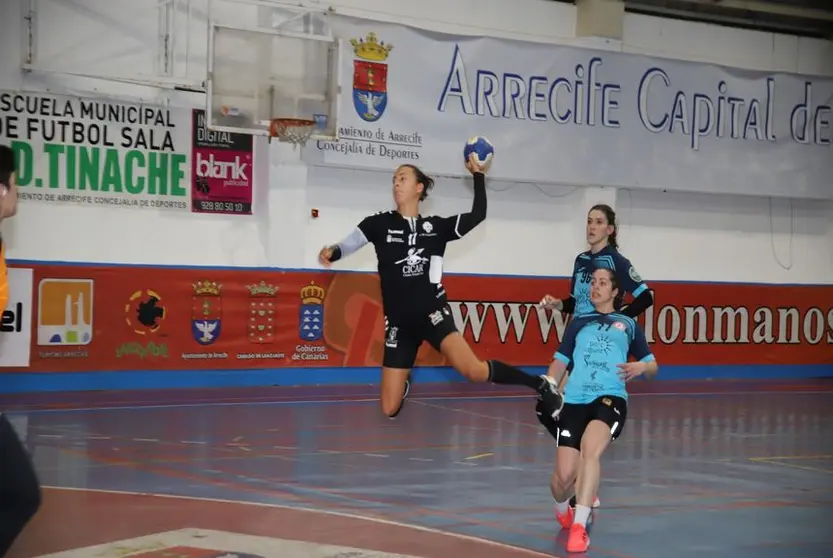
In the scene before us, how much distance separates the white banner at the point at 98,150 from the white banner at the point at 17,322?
4.45 feet

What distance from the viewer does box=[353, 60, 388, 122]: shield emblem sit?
18.8m

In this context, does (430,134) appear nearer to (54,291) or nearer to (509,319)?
(509,319)

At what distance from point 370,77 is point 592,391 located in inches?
463

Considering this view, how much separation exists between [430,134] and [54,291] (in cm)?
691

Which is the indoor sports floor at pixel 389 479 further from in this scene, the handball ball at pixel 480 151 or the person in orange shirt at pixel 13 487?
the handball ball at pixel 480 151

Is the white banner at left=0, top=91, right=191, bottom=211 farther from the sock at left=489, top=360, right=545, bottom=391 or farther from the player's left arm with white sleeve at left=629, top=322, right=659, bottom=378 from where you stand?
the player's left arm with white sleeve at left=629, top=322, right=659, bottom=378

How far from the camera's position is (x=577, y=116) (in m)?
21.0

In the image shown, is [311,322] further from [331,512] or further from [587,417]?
[587,417]

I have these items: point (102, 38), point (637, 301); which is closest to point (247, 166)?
point (102, 38)

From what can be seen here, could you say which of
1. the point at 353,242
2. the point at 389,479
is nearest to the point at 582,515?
the point at 389,479

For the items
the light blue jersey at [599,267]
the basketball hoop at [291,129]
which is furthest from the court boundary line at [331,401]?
the light blue jersey at [599,267]

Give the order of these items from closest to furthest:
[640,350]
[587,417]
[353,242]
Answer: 1. [587,417]
2. [640,350]
3. [353,242]

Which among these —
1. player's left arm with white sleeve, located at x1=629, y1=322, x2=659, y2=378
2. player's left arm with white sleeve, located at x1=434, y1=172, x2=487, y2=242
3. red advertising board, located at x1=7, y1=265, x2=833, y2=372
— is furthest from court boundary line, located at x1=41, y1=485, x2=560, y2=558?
red advertising board, located at x1=7, y1=265, x2=833, y2=372

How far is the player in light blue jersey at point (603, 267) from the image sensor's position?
35.5ft
